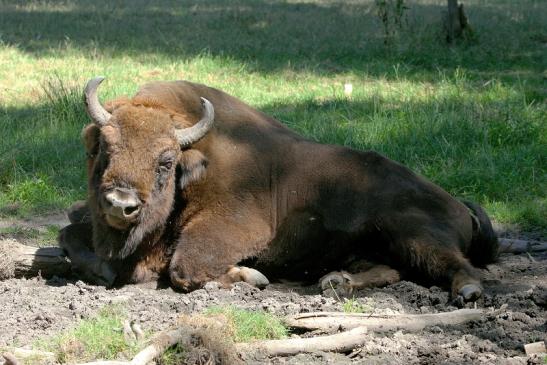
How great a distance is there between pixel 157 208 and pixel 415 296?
1.94 metres

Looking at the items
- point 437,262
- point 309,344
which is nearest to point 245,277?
point 437,262

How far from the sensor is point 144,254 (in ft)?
23.1

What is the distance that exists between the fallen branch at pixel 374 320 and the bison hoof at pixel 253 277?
1.16 m

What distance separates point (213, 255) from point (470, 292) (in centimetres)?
189

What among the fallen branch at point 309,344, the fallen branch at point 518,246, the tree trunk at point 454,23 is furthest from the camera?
the tree trunk at point 454,23

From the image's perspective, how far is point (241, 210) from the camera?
7121 millimetres

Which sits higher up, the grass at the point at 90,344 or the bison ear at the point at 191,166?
the bison ear at the point at 191,166

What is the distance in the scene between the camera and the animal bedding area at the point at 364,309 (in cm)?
538

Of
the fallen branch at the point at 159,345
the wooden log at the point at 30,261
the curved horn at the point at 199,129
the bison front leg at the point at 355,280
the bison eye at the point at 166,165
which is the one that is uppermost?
the curved horn at the point at 199,129

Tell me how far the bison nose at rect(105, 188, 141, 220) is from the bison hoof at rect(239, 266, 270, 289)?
94cm

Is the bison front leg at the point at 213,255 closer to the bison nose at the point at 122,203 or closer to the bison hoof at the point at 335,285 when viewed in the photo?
the bison hoof at the point at 335,285

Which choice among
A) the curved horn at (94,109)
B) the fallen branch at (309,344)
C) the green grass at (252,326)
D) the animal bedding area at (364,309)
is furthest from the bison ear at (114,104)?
the fallen branch at (309,344)

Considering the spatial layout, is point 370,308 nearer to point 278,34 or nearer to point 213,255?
point 213,255

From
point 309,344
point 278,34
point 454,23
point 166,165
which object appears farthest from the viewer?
point 278,34
